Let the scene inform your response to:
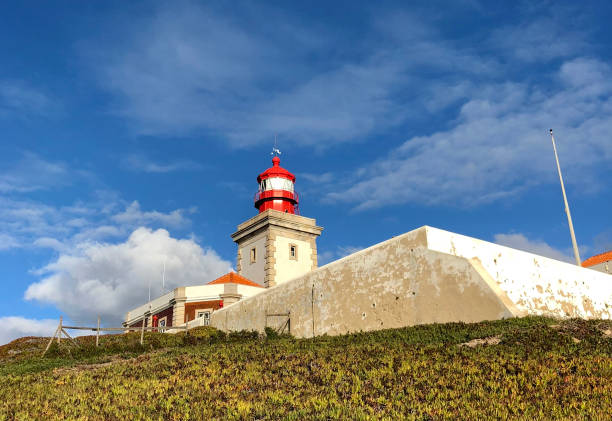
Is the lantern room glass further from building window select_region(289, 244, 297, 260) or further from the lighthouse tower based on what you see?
building window select_region(289, 244, 297, 260)

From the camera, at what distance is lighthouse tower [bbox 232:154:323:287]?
122 feet

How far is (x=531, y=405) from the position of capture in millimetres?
8312

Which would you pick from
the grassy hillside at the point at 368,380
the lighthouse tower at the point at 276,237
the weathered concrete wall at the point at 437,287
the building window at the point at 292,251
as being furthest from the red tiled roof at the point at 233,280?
the grassy hillside at the point at 368,380

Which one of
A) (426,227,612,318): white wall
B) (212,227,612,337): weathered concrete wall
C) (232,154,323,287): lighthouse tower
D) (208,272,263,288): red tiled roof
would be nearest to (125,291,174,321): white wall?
(208,272,263,288): red tiled roof

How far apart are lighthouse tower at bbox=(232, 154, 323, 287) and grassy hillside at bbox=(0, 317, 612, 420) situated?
20.8 meters

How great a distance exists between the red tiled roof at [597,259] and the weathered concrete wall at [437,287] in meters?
15.7

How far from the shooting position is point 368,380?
1053cm

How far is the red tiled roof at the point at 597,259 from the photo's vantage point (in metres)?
36.9

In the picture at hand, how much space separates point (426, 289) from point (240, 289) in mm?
19605

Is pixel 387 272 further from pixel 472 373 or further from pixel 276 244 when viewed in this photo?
pixel 276 244

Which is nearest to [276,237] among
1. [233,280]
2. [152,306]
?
[233,280]

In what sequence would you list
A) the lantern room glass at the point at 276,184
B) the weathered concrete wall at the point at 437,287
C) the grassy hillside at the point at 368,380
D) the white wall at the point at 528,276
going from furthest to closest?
the lantern room glass at the point at 276,184
the white wall at the point at 528,276
the weathered concrete wall at the point at 437,287
the grassy hillside at the point at 368,380

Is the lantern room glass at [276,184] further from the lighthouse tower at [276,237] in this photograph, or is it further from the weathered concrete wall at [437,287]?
the weathered concrete wall at [437,287]

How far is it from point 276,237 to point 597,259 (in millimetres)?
23345
